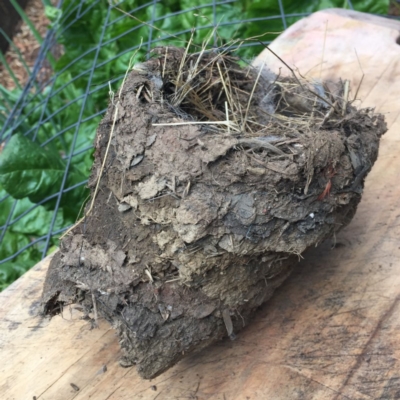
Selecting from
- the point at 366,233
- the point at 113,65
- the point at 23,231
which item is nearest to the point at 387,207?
the point at 366,233

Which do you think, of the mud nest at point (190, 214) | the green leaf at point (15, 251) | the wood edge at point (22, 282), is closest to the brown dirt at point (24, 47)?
the green leaf at point (15, 251)

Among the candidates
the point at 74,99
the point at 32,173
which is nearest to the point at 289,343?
the point at 32,173

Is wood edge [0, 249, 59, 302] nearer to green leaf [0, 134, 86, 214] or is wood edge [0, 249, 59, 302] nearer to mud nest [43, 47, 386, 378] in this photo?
mud nest [43, 47, 386, 378]

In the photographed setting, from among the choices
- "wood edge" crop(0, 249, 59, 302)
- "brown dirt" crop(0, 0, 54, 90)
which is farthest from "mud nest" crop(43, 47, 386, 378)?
"brown dirt" crop(0, 0, 54, 90)

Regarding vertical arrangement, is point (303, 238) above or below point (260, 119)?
below

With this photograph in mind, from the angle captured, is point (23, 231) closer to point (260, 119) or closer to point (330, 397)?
point (260, 119)

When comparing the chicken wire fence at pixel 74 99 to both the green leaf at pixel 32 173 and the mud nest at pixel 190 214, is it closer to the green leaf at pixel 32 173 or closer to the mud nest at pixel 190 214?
the green leaf at pixel 32 173
